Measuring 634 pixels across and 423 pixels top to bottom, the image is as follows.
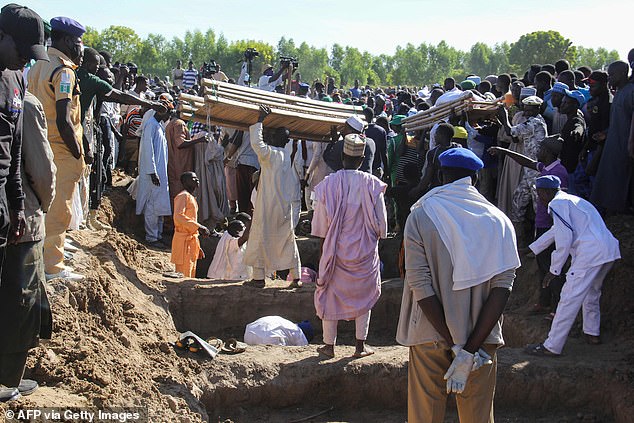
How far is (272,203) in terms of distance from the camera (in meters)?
8.02

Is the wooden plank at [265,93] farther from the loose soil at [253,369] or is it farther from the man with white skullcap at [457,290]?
the man with white skullcap at [457,290]

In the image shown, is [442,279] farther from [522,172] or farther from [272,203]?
[522,172]

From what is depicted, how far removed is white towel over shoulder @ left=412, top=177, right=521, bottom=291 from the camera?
12.2 ft

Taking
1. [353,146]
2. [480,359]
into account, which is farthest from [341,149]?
[480,359]

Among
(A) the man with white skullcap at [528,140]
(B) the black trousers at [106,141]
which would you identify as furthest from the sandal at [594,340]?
(B) the black trousers at [106,141]

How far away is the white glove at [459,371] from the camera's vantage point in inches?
144

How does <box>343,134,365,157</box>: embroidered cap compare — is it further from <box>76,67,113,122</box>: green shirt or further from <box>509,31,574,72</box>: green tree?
<box>509,31,574,72</box>: green tree

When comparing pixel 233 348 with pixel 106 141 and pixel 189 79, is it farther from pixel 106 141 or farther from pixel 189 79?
pixel 189 79

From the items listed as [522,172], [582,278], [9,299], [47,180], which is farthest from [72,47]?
[522,172]

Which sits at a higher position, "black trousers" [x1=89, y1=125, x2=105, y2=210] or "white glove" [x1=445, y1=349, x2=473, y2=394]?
"black trousers" [x1=89, y1=125, x2=105, y2=210]

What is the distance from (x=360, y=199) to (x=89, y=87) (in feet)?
8.94

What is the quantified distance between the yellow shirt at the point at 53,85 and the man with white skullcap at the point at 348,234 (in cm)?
224

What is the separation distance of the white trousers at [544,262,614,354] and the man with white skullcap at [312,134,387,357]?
5.73ft

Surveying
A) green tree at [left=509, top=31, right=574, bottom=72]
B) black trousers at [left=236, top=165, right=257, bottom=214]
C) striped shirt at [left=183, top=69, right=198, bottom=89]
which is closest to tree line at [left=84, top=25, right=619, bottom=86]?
green tree at [left=509, top=31, right=574, bottom=72]
